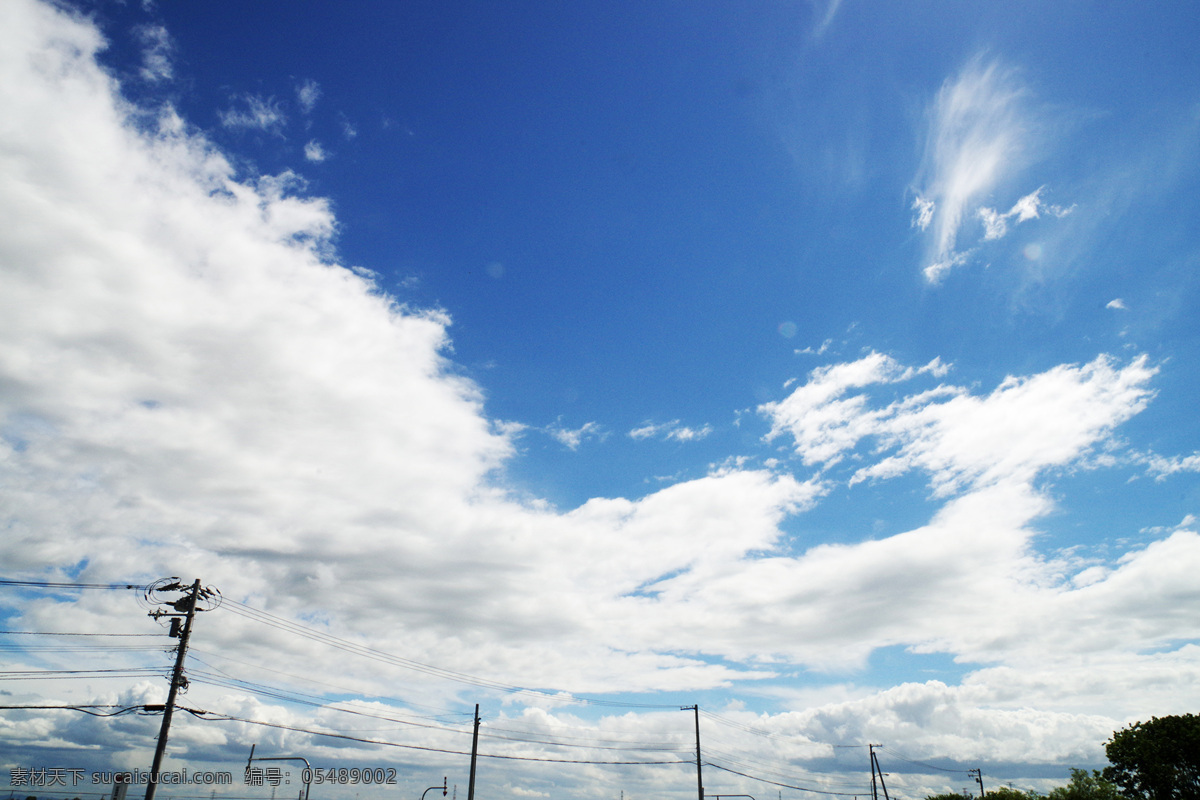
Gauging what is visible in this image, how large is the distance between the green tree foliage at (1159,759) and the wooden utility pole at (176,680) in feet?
210

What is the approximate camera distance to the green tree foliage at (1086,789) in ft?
161

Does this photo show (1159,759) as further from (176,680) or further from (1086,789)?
(176,680)

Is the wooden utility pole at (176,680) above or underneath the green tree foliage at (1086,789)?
above

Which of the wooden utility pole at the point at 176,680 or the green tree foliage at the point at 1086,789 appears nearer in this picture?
the wooden utility pole at the point at 176,680

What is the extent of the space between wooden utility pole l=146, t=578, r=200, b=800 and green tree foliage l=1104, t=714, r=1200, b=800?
6399 cm

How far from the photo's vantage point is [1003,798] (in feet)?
187

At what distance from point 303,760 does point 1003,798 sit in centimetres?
6104

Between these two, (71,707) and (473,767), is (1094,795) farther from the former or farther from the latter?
(71,707)

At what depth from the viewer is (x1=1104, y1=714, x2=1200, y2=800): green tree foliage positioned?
43219mm

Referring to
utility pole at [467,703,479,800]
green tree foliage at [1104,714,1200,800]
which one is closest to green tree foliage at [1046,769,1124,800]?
green tree foliage at [1104,714,1200,800]

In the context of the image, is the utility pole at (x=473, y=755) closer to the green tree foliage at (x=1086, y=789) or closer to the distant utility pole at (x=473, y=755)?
the distant utility pole at (x=473, y=755)

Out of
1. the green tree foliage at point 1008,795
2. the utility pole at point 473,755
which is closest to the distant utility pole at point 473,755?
the utility pole at point 473,755

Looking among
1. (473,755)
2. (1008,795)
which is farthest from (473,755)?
(1008,795)

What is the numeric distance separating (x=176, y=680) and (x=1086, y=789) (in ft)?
224
